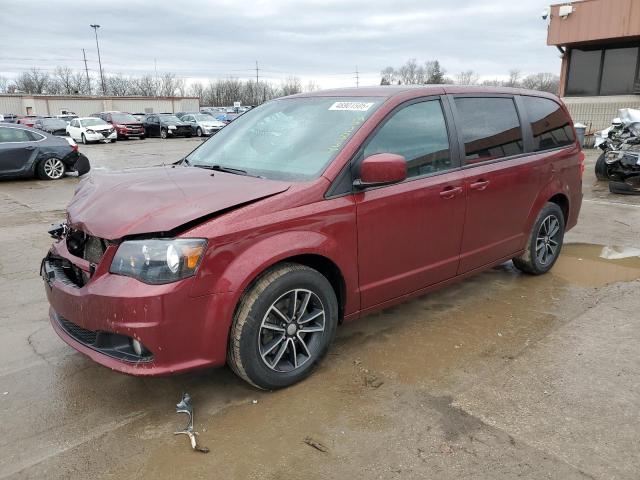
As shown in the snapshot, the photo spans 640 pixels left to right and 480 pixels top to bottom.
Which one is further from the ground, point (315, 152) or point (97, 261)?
point (315, 152)

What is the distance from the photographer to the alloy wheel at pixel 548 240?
5.13 m

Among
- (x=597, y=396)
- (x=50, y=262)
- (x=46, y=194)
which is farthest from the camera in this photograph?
(x=46, y=194)

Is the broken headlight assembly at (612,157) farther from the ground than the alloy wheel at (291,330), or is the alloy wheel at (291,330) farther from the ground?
the broken headlight assembly at (612,157)

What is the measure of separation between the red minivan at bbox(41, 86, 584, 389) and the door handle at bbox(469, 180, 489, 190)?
2 cm

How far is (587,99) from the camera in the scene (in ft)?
63.8

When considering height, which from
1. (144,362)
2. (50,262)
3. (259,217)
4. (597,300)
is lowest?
(597,300)

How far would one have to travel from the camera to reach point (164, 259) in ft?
8.82

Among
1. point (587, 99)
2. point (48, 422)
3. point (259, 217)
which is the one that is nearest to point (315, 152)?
point (259, 217)

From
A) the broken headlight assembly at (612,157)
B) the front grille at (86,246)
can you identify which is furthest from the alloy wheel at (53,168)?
the broken headlight assembly at (612,157)

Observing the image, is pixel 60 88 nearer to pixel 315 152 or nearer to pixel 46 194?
pixel 46 194

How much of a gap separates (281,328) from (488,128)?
251 centimetres

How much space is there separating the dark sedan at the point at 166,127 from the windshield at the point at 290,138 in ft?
98.4

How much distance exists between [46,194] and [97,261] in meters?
9.86

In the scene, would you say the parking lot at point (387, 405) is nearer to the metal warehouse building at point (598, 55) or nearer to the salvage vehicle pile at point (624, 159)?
the salvage vehicle pile at point (624, 159)
